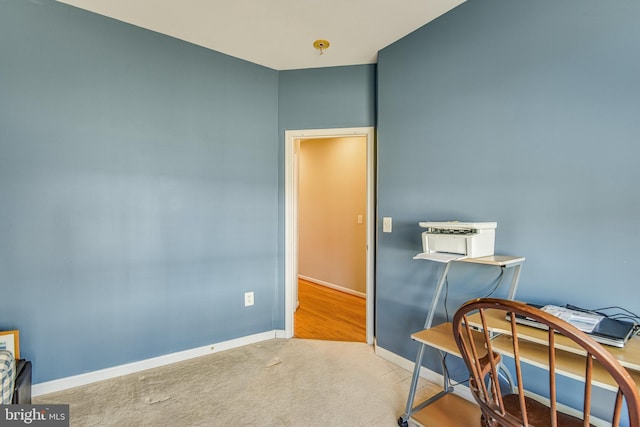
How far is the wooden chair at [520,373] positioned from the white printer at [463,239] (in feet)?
1.12

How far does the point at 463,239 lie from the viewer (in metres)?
1.61

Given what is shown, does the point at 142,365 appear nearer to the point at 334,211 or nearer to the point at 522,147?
the point at 522,147

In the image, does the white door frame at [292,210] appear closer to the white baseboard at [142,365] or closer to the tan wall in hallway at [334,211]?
the white baseboard at [142,365]

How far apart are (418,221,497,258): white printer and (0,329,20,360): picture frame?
2494mm

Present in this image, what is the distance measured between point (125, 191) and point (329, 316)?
242 cm

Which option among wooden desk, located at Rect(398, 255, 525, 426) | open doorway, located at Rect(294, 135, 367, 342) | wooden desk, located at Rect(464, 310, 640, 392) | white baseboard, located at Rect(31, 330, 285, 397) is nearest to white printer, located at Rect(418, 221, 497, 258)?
wooden desk, located at Rect(398, 255, 525, 426)

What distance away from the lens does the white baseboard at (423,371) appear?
1949 mm

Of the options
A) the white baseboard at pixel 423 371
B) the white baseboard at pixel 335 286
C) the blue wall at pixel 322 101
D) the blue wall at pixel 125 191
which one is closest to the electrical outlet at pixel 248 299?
the blue wall at pixel 125 191

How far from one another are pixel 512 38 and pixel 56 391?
140 inches

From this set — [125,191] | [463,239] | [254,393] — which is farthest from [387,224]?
[125,191]

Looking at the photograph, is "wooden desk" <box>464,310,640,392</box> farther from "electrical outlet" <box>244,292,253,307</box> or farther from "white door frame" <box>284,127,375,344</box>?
"electrical outlet" <box>244,292,253,307</box>

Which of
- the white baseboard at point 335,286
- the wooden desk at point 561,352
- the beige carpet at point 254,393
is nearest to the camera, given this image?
the wooden desk at point 561,352

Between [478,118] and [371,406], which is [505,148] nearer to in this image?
[478,118]

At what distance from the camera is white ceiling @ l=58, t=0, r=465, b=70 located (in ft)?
6.64
